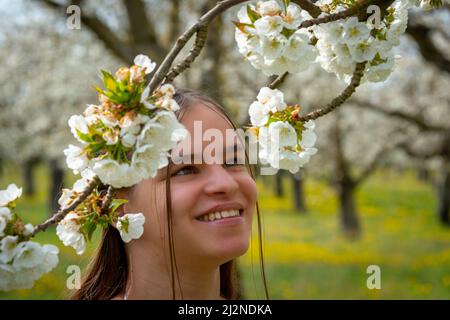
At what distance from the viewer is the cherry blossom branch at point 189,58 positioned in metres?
1.18

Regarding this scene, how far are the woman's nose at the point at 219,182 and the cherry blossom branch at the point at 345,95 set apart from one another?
0.32 m

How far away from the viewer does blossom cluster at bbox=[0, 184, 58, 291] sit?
42.8 inches

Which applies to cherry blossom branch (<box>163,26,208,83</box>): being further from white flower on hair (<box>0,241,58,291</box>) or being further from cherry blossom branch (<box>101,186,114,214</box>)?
white flower on hair (<box>0,241,58,291</box>)

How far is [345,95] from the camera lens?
1274 mm

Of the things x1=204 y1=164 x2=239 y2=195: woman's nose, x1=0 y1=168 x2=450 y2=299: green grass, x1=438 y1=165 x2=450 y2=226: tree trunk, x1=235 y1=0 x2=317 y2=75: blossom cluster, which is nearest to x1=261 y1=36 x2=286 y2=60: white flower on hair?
x1=235 y1=0 x2=317 y2=75: blossom cluster

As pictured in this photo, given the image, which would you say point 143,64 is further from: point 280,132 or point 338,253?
point 338,253

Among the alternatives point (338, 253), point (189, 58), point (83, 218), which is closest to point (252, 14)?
point (189, 58)

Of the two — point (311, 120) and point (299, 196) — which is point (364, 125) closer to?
point (299, 196)

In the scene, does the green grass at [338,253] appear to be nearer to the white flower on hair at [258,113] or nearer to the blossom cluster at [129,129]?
the white flower on hair at [258,113]

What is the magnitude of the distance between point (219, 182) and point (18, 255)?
1.96 ft

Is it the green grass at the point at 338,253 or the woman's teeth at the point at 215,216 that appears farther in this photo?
the green grass at the point at 338,253

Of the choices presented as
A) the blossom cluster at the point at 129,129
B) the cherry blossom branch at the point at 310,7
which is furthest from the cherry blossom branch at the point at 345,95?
the blossom cluster at the point at 129,129

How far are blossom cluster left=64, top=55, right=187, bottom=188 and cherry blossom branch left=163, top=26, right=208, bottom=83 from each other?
2.4 inches
